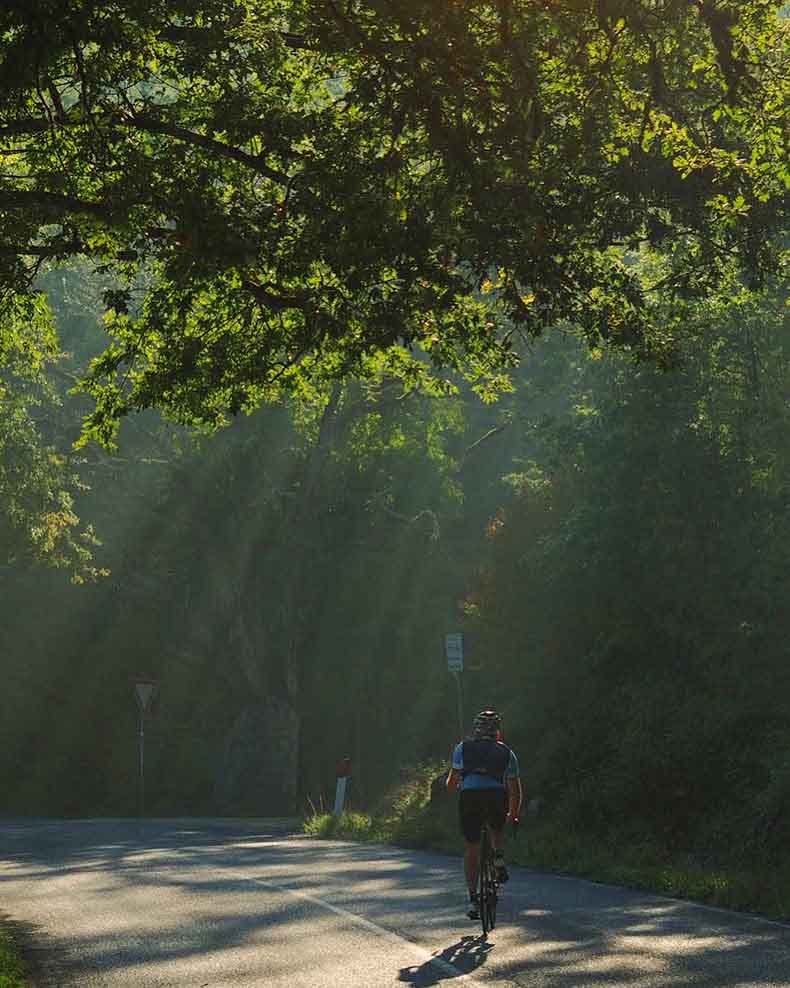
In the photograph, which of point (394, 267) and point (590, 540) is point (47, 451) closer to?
point (590, 540)

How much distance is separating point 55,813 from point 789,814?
35.5 m

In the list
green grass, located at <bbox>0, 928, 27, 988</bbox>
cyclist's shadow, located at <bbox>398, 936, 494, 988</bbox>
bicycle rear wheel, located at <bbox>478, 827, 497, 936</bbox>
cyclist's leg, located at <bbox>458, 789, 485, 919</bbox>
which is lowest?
green grass, located at <bbox>0, 928, 27, 988</bbox>

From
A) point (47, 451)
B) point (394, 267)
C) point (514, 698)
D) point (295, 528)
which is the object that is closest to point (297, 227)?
point (394, 267)

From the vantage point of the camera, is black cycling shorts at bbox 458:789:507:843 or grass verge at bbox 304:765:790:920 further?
grass verge at bbox 304:765:790:920

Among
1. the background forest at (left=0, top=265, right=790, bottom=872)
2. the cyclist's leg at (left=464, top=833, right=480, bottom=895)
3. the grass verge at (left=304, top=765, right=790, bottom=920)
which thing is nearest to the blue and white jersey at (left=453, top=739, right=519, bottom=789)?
the cyclist's leg at (left=464, top=833, right=480, bottom=895)

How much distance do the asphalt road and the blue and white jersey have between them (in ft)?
3.89

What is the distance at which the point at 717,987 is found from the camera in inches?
405

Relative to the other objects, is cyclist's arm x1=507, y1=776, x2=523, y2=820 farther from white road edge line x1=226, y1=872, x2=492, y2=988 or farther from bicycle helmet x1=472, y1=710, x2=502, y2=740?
white road edge line x1=226, y1=872, x2=492, y2=988

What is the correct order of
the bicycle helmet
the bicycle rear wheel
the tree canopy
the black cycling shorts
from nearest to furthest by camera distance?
the tree canopy, the bicycle rear wheel, the black cycling shorts, the bicycle helmet

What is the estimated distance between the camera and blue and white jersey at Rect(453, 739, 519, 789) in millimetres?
14547

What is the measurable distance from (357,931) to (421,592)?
35.7 meters

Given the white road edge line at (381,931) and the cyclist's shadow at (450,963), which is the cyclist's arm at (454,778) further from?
the cyclist's shadow at (450,963)

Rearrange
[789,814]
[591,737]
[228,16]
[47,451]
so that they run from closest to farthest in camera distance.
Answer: [228,16], [789,814], [591,737], [47,451]

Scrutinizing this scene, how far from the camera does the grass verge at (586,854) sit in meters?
15.8
